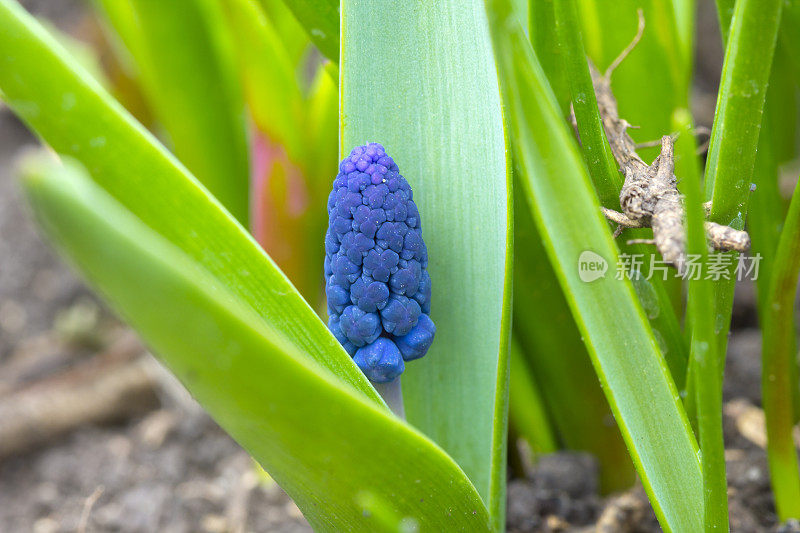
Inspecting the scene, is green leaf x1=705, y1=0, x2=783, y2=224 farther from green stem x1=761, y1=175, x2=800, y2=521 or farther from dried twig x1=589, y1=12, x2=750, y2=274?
green stem x1=761, y1=175, x2=800, y2=521

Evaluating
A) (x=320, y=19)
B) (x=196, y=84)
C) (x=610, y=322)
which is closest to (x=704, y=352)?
(x=610, y=322)

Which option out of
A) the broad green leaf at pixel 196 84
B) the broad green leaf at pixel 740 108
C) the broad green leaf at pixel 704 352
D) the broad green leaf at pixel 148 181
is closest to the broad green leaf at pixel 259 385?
the broad green leaf at pixel 148 181

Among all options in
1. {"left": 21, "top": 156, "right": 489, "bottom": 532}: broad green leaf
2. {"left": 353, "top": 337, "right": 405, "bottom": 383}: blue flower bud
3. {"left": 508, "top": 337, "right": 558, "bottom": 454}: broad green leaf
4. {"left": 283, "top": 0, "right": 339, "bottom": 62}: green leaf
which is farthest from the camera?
{"left": 508, "top": 337, "right": 558, "bottom": 454}: broad green leaf

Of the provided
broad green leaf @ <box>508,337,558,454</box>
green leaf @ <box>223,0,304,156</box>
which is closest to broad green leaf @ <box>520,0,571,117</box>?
broad green leaf @ <box>508,337,558,454</box>

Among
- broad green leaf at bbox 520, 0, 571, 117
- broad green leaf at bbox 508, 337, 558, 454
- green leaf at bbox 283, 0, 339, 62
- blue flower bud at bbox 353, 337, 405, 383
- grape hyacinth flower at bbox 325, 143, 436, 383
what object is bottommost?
broad green leaf at bbox 508, 337, 558, 454

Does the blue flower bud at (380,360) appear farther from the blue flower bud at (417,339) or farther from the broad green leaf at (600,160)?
the broad green leaf at (600,160)

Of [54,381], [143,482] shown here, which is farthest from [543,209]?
[54,381]
